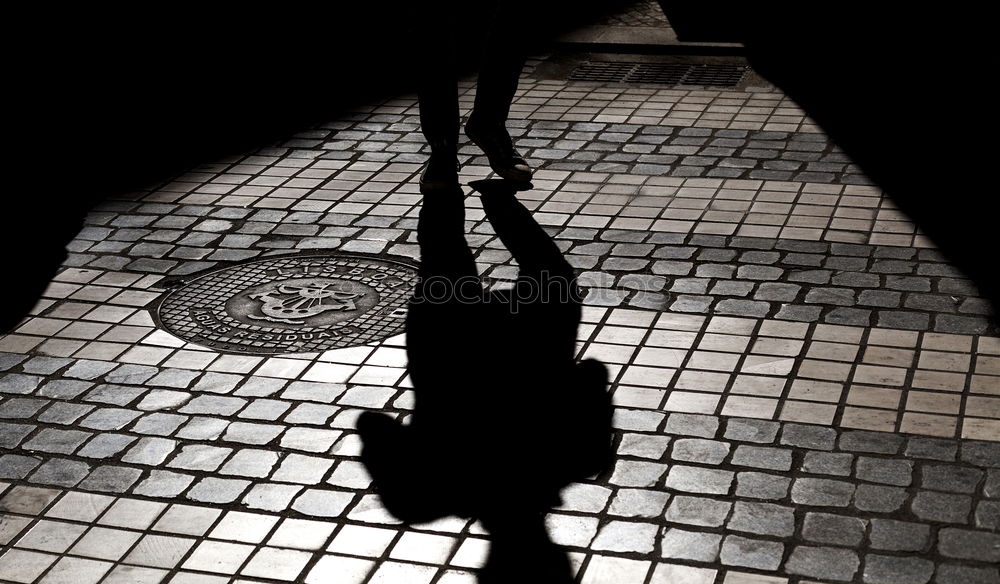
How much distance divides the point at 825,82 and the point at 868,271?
9.33ft

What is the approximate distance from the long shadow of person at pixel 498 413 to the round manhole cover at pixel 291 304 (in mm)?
157

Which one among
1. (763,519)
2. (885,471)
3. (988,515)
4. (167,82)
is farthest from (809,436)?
(167,82)

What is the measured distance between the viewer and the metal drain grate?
8055 millimetres

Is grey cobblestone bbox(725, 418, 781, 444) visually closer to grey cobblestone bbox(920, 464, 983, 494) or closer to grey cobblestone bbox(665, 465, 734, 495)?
grey cobblestone bbox(665, 465, 734, 495)

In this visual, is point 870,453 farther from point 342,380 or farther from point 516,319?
point 342,380

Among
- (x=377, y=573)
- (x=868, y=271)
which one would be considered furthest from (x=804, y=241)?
(x=377, y=573)

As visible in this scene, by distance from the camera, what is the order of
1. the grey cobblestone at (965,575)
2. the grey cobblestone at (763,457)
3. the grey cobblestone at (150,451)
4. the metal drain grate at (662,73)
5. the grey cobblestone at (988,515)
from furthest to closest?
the metal drain grate at (662,73) < the grey cobblestone at (150,451) < the grey cobblestone at (763,457) < the grey cobblestone at (988,515) < the grey cobblestone at (965,575)

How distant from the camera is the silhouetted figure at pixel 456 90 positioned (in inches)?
234

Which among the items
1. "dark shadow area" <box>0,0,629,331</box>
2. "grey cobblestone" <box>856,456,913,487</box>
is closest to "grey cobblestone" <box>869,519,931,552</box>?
"grey cobblestone" <box>856,456,913,487</box>

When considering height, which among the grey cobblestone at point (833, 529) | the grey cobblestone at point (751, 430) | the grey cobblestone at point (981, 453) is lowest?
the grey cobblestone at point (981, 453)

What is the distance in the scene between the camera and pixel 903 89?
295 inches

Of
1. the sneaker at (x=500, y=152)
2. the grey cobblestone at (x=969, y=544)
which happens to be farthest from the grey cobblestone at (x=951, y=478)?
the sneaker at (x=500, y=152)

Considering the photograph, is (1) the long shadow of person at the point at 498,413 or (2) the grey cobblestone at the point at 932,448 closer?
(1) the long shadow of person at the point at 498,413

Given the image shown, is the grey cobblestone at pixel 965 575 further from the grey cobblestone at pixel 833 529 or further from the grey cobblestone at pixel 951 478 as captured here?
the grey cobblestone at pixel 951 478
